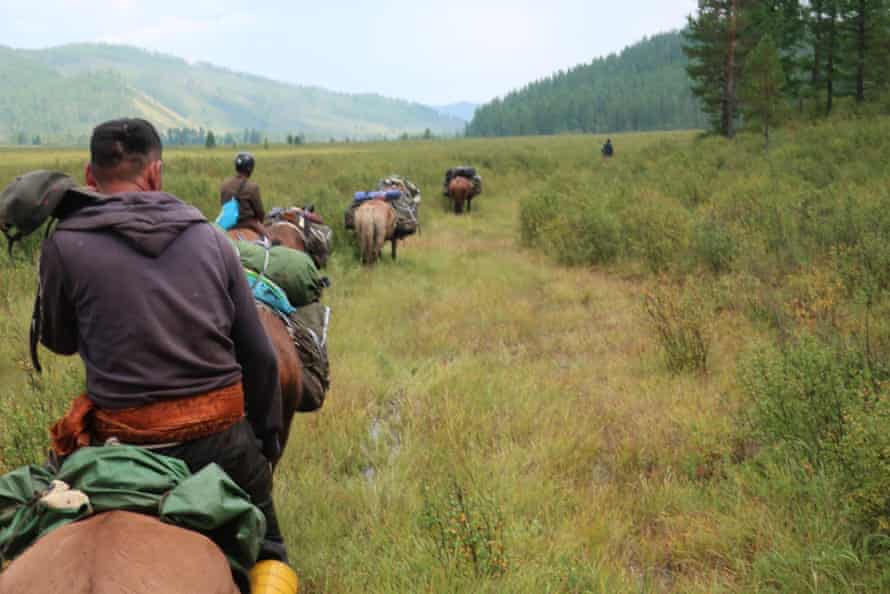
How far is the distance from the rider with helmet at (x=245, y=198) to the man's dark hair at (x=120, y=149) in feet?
11.1

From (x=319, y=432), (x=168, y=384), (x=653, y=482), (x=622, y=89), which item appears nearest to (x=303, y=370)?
(x=319, y=432)

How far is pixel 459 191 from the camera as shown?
61.1ft

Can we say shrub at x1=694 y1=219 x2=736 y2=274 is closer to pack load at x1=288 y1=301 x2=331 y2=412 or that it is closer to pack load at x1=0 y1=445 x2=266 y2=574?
pack load at x1=288 y1=301 x2=331 y2=412

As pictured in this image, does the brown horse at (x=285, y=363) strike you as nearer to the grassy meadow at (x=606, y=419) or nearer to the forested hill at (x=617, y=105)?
the grassy meadow at (x=606, y=419)

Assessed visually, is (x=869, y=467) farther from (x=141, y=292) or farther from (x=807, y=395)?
(x=141, y=292)

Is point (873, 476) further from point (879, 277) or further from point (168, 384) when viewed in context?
point (879, 277)

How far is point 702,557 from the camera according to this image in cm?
314

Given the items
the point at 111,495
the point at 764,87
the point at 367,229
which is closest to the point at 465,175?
the point at 367,229

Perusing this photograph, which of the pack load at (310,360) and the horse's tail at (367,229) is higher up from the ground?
the horse's tail at (367,229)

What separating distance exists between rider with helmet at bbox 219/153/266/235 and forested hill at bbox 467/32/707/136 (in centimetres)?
11587

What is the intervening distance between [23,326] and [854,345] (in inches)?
318

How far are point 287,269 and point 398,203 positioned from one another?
7997 mm

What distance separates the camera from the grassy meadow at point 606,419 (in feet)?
9.53

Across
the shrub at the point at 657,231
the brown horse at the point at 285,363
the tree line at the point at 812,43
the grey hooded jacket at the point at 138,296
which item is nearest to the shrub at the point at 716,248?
the shrub at the point at 657,231
